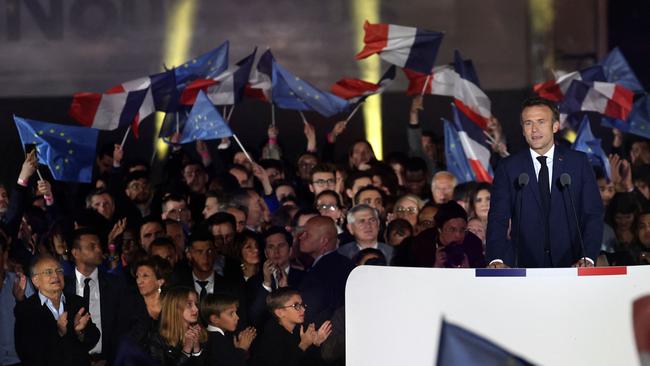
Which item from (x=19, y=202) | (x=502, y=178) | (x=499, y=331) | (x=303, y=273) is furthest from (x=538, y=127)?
(x=19, y=202)

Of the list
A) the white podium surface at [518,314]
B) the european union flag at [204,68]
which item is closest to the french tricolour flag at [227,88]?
the european union flag at [204,68]

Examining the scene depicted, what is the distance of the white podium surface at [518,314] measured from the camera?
17.4 ft

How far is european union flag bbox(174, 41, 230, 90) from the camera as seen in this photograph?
12.0m

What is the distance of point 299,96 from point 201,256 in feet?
12.7

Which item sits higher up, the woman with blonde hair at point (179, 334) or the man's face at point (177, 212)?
the man's face at point (177, 212)

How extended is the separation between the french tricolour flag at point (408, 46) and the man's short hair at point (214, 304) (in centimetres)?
462

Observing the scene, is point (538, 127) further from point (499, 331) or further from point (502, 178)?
point (499, 331)

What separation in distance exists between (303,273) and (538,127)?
2.24m

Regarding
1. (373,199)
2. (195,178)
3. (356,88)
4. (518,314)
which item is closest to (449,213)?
(373,199)

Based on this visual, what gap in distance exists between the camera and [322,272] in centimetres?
786

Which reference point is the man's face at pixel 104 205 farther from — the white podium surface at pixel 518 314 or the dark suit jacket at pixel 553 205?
the white podium surface at pixel 518 314

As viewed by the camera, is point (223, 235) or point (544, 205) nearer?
point (544, 205)

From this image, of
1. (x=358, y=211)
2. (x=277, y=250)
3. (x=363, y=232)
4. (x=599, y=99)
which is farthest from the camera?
(x=599, y=99)

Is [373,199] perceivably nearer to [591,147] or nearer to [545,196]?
[591,147]
